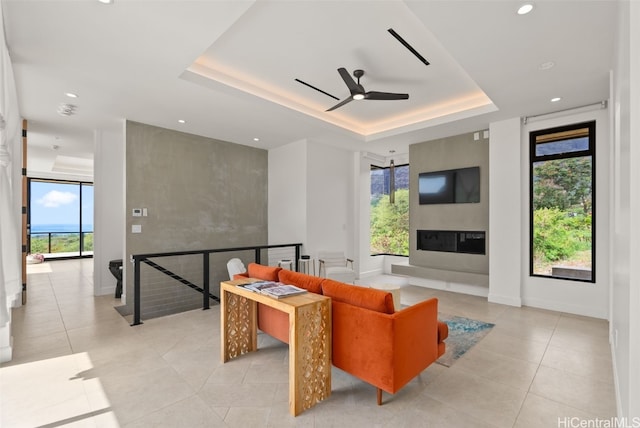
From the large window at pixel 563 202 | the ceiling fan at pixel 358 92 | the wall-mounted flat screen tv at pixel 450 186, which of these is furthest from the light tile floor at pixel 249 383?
the ceiling fan at pixel 358 92

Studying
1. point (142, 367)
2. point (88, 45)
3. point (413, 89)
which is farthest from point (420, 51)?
point (142, 367)

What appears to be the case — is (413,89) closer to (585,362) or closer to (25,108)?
(585,362)

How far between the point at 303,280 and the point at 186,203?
144 inches

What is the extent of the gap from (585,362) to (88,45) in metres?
5.71

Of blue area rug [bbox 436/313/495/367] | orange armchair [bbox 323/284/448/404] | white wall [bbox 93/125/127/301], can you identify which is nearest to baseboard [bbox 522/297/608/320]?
blue area rug [bbox 436/313/495/367]

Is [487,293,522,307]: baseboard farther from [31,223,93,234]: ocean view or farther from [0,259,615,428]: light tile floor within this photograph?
[31,223,93,234]: ocean view

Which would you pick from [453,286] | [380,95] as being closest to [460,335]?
[453,286]

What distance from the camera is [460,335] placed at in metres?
3.62

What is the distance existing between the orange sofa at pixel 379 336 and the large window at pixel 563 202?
3.23 m

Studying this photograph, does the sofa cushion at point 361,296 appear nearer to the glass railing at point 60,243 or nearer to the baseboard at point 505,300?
the baseboard at point 505,300

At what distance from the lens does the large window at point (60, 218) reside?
991 centimetres

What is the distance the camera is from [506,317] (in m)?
4.28

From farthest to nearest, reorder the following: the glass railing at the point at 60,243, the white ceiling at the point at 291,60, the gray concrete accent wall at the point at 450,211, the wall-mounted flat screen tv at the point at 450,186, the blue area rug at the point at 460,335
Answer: the glass railing at the point at 60,243 < the wall-mounted flat screen tv at the point at 450,186 < the gray concrete accent wall at the point at 450,211 < the blue area rug at the point at 460,335 < the white ceiling at the point at 291,60

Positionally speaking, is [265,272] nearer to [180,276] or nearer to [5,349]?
[5,349]
